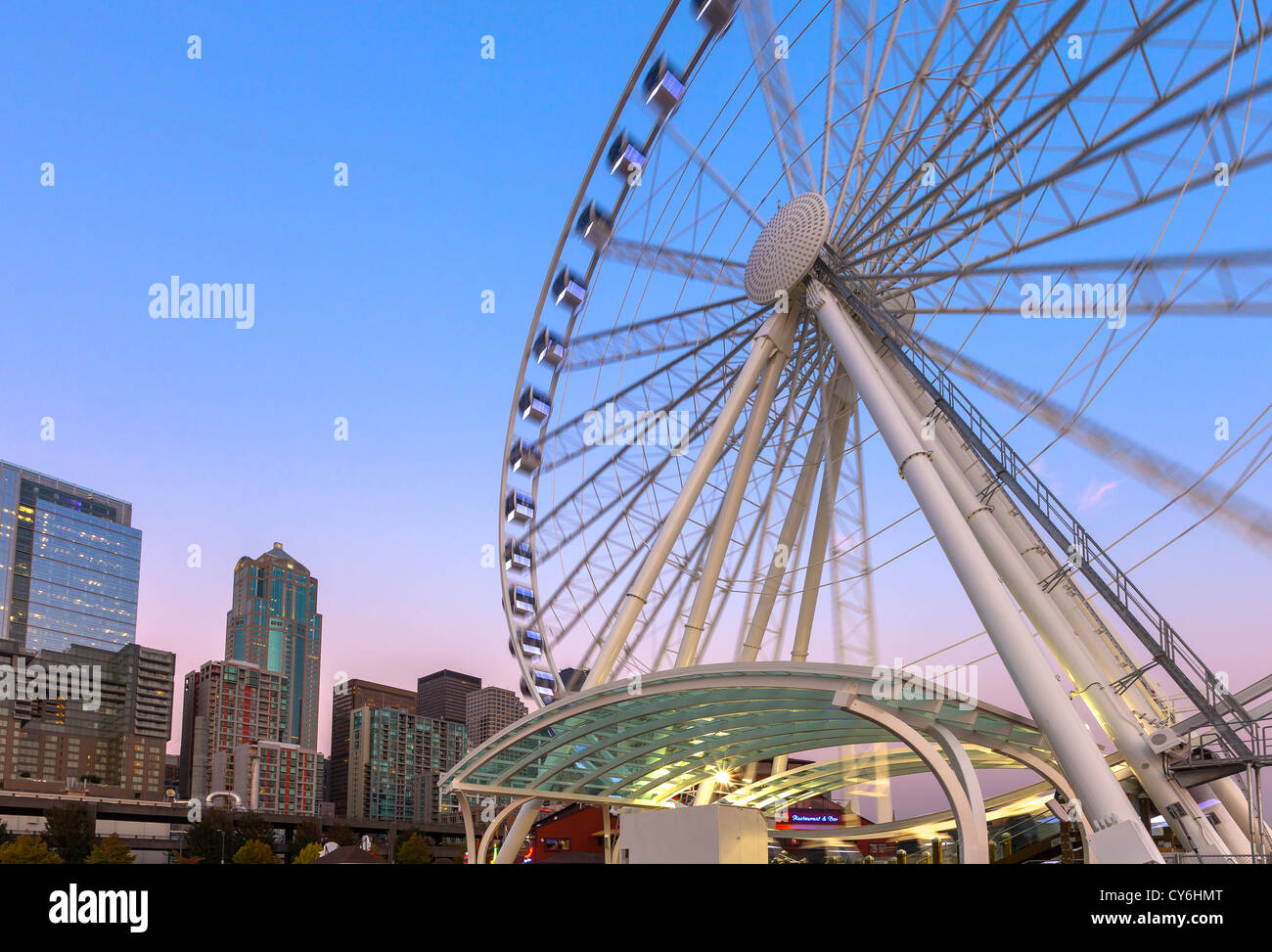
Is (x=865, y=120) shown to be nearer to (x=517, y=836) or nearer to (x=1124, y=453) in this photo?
(x=1124, y=453)

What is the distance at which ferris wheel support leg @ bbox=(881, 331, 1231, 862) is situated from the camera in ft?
49.2

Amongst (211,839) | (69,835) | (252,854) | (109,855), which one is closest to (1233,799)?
(109,855)

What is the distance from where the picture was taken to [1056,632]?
16953 millimetres

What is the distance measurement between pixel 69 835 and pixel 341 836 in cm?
3674

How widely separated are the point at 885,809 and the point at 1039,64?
32113 millimetres

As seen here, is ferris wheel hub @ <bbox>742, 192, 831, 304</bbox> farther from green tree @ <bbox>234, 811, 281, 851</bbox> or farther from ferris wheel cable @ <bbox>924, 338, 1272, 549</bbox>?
green tree @ <bbox>234, 811, 281, 851</bbox>

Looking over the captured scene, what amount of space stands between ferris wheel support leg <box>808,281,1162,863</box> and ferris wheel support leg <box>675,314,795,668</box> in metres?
5.36

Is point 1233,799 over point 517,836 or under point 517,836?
over

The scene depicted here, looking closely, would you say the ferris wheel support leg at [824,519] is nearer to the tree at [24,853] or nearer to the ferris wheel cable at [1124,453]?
the ferris wheel cable at [1124,453]

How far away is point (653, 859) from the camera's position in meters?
16.8

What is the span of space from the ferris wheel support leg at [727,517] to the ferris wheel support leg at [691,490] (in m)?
0.27

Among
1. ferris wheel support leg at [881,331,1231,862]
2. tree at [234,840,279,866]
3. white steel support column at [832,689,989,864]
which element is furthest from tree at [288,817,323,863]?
ferris wheel support leg at [881,331,1231,862]

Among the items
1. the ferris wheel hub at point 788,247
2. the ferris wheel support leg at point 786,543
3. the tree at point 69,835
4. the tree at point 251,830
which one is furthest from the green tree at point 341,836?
the ferris wheel hub at point 788,247
